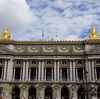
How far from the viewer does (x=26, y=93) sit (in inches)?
2709

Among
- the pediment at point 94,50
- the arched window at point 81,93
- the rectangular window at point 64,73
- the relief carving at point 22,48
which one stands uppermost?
the relief carving at point 22,48

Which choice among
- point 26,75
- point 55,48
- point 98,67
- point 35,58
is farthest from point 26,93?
point 98,67

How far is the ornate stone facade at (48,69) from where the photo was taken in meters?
68.5

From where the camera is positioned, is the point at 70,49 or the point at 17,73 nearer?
the point at 70,49

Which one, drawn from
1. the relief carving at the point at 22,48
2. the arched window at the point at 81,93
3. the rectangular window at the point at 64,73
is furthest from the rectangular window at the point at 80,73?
the relief carving at the point at 22,48

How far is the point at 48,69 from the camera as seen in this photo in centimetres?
7244

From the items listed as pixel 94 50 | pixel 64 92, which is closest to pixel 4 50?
pixel 64 92

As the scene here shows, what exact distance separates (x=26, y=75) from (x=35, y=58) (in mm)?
5621

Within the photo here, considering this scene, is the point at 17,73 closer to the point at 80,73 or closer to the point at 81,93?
the point at 80,73

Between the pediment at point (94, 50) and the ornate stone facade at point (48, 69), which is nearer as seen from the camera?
the ornate stone facade at point (48, 69)

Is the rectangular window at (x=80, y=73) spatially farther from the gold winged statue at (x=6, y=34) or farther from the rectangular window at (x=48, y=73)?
the gold winged statue at (x=6, y=34)

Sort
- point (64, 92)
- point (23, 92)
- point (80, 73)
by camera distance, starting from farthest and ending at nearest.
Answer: point (80, 73), point (64, 92), point (23, 92)

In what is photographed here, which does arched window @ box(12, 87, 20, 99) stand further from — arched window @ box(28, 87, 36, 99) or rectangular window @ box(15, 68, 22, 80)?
rectangular window @ box(15, 68, 22, 80)

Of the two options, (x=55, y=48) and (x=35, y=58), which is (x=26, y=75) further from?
(x=55, y=48)
